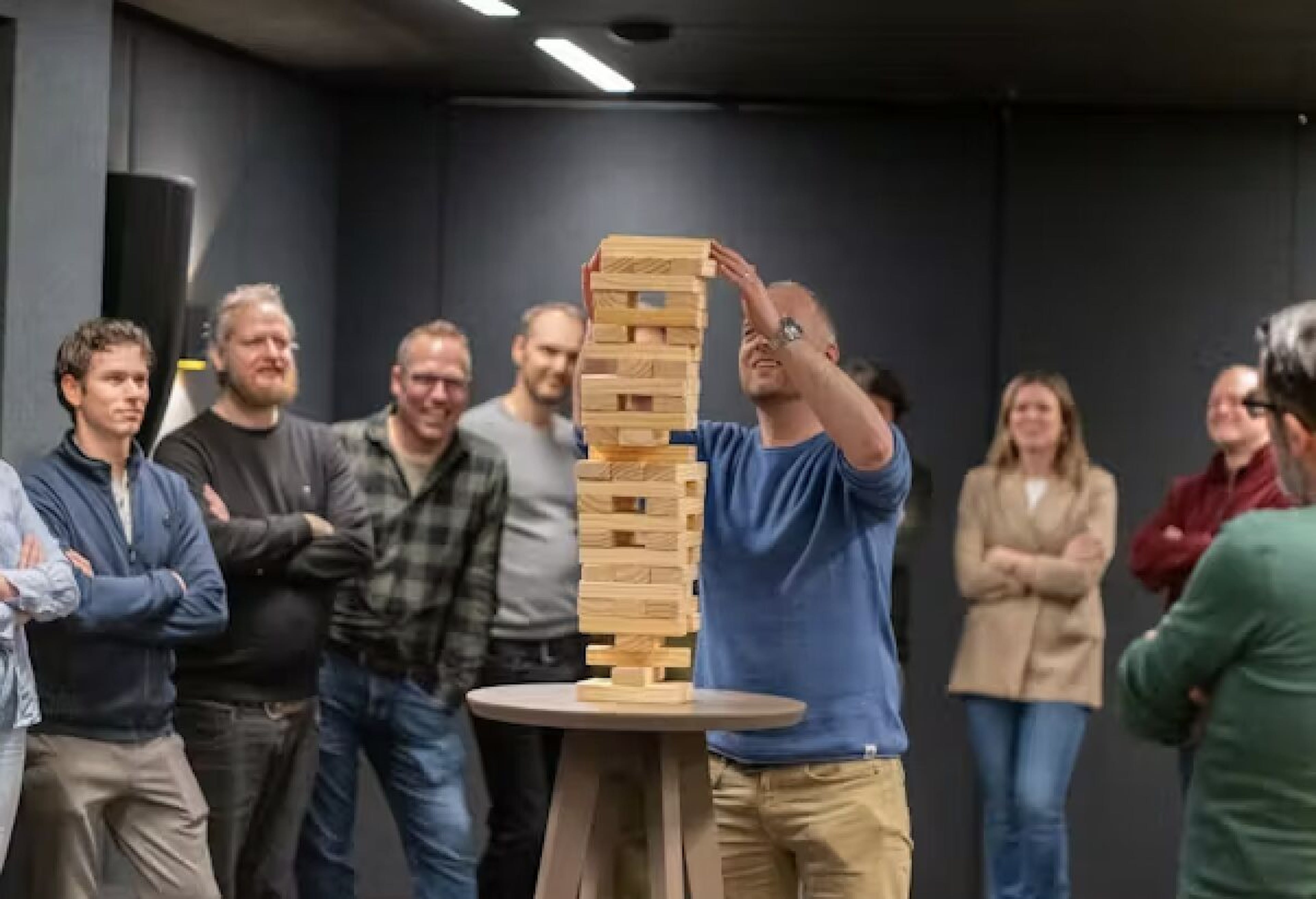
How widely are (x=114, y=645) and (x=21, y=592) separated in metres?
0.47

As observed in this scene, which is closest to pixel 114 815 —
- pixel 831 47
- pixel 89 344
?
pixel 89 344

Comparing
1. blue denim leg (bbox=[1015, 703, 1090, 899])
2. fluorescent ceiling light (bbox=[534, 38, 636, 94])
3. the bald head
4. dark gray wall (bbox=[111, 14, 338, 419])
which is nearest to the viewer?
the bald head

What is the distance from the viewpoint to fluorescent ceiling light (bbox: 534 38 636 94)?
23.7 ft

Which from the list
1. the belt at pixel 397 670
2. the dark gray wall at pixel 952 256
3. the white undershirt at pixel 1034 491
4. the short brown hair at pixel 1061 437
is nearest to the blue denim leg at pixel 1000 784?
the white undershirt at pixel 1034 491

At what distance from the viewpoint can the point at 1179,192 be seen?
26.2 ft

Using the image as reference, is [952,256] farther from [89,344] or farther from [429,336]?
[89,344]

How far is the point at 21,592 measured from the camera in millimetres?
4887

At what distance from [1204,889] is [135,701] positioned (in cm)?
310

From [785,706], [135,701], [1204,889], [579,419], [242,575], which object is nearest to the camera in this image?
[1204,889]

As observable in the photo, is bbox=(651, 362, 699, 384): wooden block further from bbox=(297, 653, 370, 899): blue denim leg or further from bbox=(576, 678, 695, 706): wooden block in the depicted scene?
bbox=(297, 653, 370, 899): blue denim leg

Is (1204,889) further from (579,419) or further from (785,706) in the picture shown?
(579,419)

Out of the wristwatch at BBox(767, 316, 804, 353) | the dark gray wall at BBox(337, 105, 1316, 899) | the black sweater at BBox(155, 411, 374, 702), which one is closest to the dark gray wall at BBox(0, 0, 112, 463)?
the black sweater at BBox(155, 411, 374, 702)

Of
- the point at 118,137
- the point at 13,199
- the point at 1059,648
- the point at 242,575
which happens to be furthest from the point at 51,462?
the point at 1059,648

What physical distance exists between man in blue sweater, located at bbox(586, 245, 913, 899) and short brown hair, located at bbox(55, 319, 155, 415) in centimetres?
189
